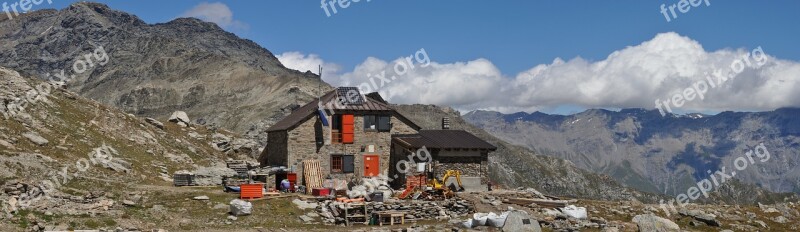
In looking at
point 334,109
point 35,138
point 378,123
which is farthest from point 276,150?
point 35,138

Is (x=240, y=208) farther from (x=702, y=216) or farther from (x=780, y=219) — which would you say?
(x=780, y=219)

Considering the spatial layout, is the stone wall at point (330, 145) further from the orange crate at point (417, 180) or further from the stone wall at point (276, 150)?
the orange crate at point (417, 180)

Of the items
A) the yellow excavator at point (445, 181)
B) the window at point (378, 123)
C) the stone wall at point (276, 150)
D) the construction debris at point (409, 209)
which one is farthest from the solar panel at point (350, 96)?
the construction debris at point (409, 209)

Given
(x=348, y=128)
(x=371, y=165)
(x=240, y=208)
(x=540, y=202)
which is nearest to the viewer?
(x=240, y=208)

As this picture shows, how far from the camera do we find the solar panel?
51.4 m

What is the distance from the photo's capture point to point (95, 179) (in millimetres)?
41688

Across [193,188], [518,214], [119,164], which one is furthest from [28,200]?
[518,214]

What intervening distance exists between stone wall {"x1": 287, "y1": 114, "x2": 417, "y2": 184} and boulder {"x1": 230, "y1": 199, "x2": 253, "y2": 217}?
1171 cm

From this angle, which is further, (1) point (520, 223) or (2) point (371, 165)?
(2) point (371, 165)

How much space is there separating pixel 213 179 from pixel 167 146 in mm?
17511

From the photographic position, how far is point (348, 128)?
50.5 metres

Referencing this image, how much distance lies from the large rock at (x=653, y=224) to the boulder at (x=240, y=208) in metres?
20.3

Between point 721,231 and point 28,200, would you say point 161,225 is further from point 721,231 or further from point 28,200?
point 721,231

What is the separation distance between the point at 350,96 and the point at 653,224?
23.7m
